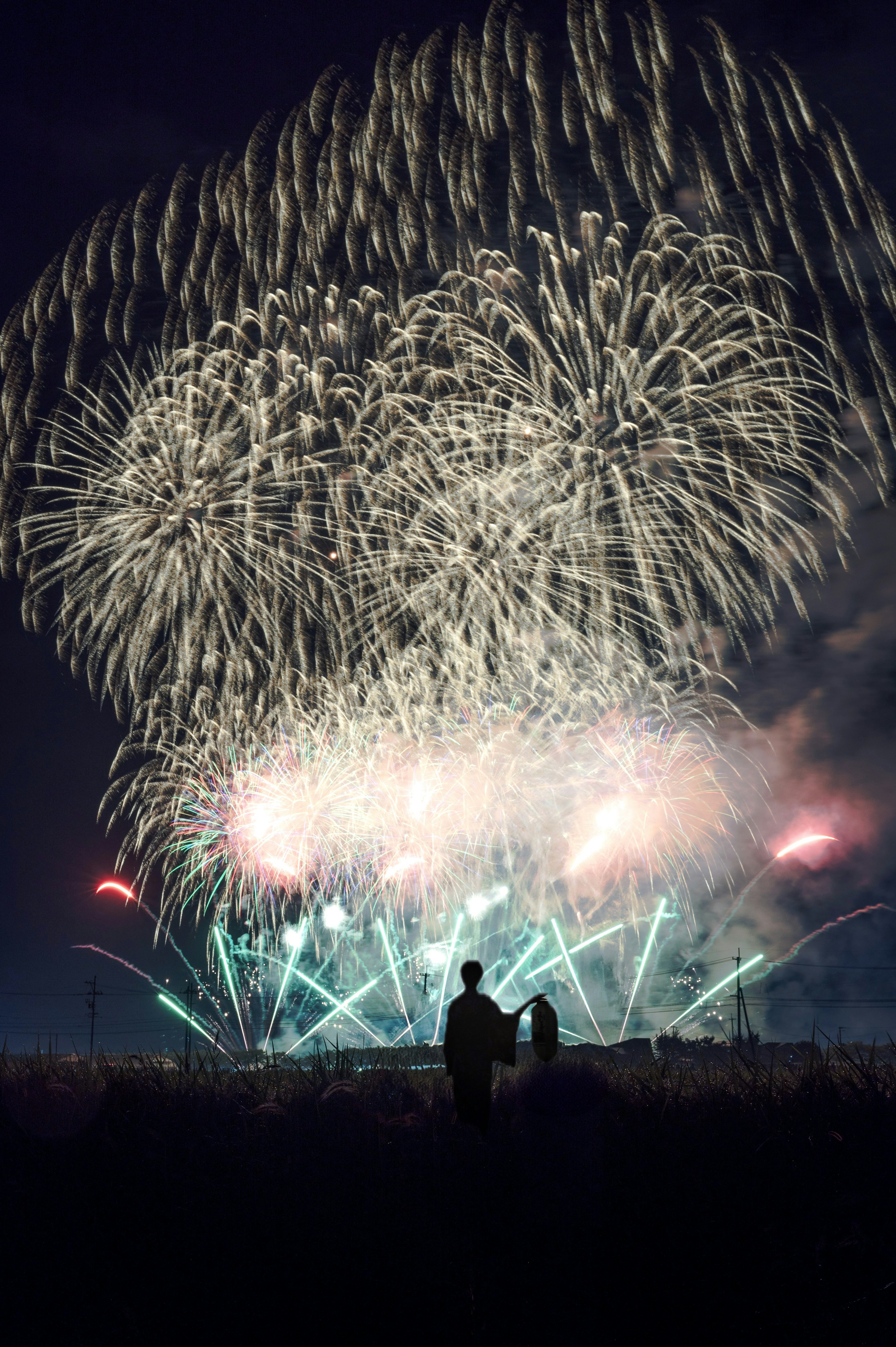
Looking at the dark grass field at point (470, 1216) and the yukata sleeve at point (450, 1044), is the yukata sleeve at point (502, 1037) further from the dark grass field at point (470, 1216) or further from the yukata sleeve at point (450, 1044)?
the dark grass field at point (470, 1216)

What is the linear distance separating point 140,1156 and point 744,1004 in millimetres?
79573

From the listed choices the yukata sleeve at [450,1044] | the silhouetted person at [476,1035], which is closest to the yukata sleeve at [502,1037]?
the silhouetted person at [476,1035]

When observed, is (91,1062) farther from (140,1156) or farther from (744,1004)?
(744,1004)

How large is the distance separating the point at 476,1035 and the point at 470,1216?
5.26 feet

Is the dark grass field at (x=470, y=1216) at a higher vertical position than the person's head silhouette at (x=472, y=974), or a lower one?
lower

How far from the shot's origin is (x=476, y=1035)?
1089 cm

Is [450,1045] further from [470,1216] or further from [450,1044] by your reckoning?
[470,1216]

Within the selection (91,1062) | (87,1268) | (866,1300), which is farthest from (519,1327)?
(91,1062)

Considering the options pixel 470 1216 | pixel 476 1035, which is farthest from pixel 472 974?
pixel 470 1216

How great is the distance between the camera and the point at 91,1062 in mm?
19562

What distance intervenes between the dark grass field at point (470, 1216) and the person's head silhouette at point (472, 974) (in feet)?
6.05

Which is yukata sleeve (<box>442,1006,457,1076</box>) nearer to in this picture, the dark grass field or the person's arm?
the person's arm

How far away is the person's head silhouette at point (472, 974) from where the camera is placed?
35.1ft

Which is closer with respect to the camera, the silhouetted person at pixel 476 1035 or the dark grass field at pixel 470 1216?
the dark grass field at pixel 470 1216
